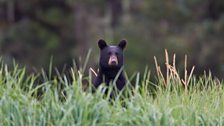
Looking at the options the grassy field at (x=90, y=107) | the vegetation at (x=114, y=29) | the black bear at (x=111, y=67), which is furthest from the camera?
the vegetation at (x=114, y=29)

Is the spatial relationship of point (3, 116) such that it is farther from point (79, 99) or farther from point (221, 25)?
point (221, 25)


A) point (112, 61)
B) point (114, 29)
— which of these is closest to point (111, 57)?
point (112, 61)

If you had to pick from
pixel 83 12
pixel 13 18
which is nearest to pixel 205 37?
pixel 83 12

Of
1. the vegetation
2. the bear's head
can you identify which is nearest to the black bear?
the bear's head

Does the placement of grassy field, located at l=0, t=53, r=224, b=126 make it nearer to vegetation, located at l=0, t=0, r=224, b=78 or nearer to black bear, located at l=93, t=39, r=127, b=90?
black bear, located at l=93, t=39, r=127, b=90

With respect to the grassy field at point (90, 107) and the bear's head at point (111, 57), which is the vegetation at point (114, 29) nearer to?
the bear's head at point (111, 57)

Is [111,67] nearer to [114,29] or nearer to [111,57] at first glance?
[111,57]

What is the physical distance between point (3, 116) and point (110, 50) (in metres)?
2.00

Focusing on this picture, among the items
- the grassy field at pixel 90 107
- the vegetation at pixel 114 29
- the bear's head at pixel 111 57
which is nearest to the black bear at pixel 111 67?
the bear's head at pixel 111 57

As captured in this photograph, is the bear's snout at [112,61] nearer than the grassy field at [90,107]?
No

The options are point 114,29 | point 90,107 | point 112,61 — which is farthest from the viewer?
point 114,29

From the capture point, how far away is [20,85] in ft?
27.9

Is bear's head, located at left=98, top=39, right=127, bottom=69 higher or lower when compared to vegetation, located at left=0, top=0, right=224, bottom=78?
higher

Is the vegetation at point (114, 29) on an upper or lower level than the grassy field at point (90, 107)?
lower
